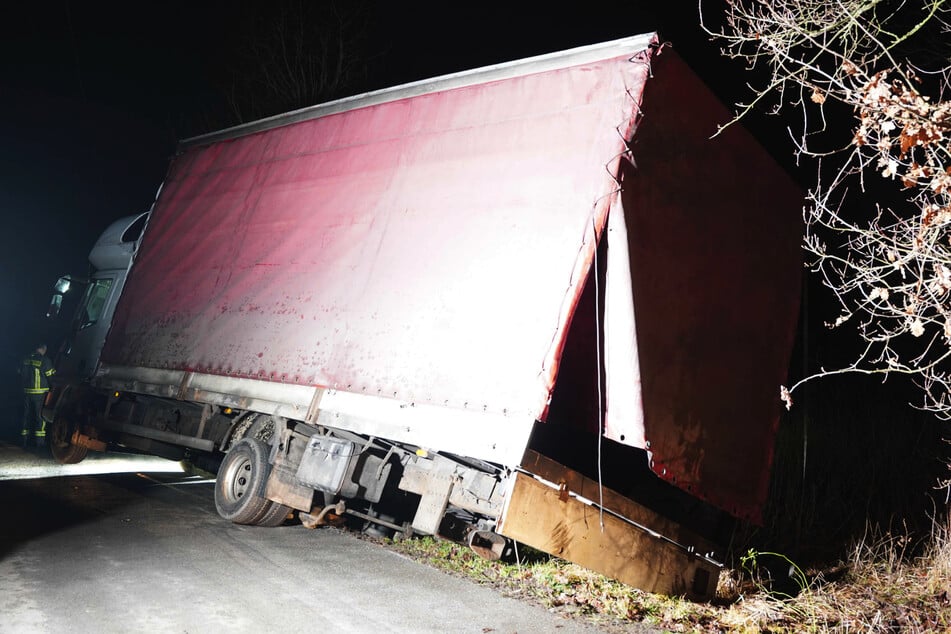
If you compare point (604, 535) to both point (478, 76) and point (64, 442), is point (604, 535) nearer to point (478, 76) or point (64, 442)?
point (478, 76)

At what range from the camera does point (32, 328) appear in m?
21.0

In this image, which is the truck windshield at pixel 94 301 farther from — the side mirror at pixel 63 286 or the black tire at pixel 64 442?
the black tire at pixel 64 442

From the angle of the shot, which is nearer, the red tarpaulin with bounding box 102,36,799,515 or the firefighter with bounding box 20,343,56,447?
the red tarpaulin with bounding box 102,36,799,515

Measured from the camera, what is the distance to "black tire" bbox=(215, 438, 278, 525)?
20.4 ft

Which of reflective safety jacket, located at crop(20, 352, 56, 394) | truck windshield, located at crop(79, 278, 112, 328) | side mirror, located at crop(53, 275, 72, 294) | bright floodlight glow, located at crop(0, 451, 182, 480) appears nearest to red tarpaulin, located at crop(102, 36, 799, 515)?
truck windshield, located at crop(79, 278, 112, 328)

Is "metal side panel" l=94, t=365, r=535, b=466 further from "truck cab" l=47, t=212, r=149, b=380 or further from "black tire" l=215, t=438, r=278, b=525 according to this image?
"truck cab" l=47, t=212, r=149, b=380

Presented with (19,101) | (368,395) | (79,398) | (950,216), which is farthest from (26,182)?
(950,216)

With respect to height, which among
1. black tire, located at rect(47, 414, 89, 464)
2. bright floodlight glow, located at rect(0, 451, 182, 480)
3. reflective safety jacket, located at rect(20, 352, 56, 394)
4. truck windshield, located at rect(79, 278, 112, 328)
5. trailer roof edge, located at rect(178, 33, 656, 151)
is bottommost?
bright floodlight glow, located at rect(0, 451, 182, 480)

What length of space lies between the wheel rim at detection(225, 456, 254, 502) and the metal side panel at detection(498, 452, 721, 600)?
334 cm

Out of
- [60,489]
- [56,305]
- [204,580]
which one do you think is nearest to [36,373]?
[56,305]

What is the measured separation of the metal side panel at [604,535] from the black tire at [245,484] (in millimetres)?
2878

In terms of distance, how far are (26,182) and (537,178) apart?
2195 centimetres

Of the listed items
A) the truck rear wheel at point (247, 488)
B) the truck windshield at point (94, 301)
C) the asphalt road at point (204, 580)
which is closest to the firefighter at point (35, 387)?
the truck windshield at point (94, 301)

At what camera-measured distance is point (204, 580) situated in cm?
487
